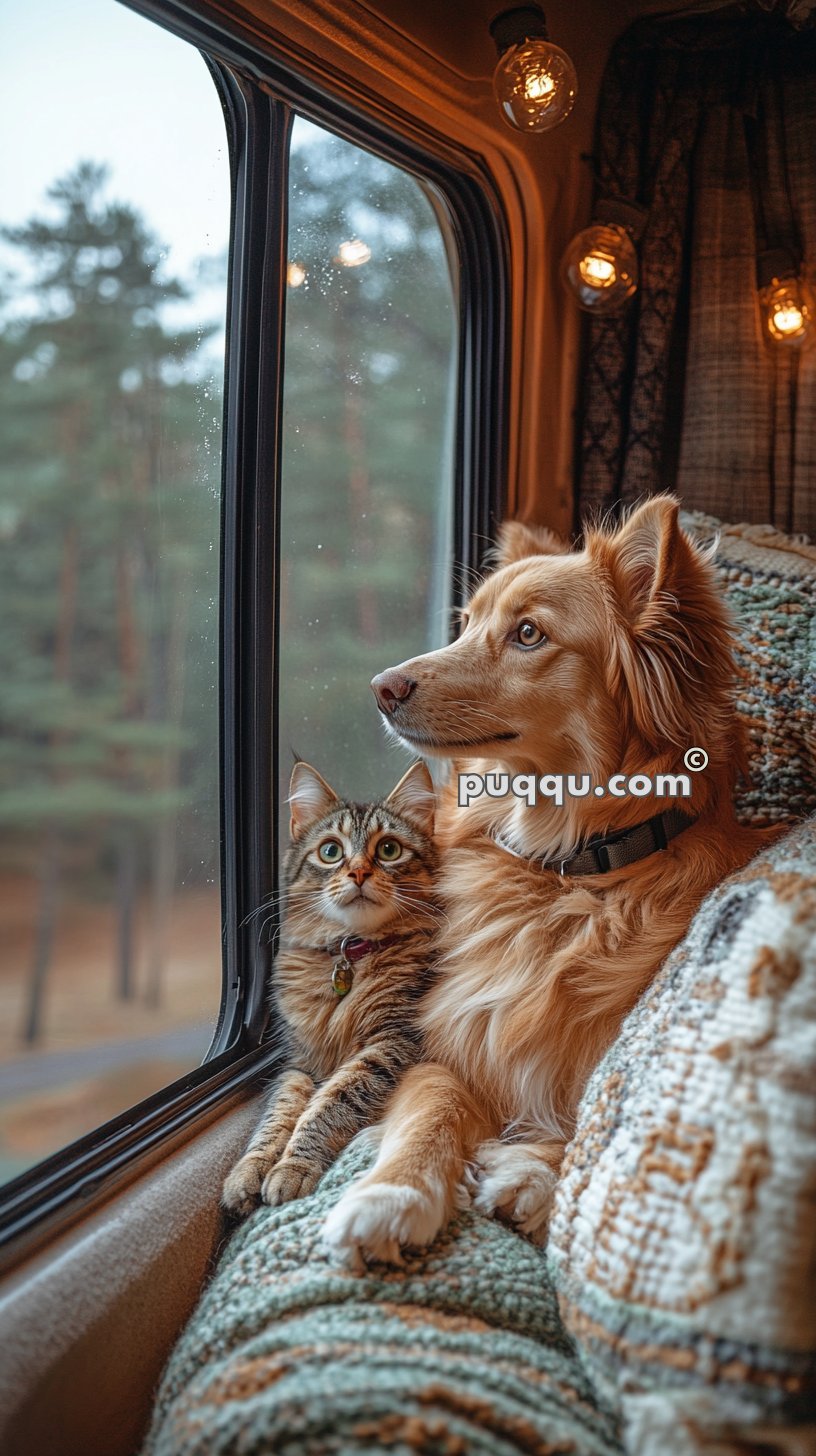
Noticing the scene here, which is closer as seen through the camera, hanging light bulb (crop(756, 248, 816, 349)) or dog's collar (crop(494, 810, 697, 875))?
dog's collar (crop(494, 810, 697, 875))

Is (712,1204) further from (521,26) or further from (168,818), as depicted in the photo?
(521,26)

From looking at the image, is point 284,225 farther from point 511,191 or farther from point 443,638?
point 443,638

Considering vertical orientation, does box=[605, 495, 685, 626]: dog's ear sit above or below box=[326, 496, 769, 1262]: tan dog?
above

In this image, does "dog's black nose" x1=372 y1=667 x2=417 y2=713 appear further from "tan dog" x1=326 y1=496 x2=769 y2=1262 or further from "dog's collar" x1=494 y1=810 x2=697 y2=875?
"dog's collar" x1=494 y1=810 x2=697 y2=875

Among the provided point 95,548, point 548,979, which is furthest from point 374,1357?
point 95,548

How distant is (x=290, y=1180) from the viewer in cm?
123

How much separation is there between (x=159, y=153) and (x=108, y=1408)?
1.89 m

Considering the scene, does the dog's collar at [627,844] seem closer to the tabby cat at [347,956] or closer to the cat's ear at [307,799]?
the tabby cat at [347,956]

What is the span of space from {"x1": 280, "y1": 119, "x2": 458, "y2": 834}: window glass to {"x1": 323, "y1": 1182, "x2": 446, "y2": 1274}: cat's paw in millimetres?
889

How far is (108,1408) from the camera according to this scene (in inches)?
41.6

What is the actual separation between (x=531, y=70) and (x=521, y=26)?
97mm

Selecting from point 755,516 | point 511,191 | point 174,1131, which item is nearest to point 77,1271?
point 174,1131

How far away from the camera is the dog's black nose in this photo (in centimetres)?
147

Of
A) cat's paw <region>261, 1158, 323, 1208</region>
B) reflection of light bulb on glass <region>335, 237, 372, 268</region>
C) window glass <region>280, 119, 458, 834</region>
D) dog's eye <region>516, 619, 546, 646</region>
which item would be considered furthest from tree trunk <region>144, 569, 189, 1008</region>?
reflection of light bulb on glass <region>335, 237, 372, 268</region>
